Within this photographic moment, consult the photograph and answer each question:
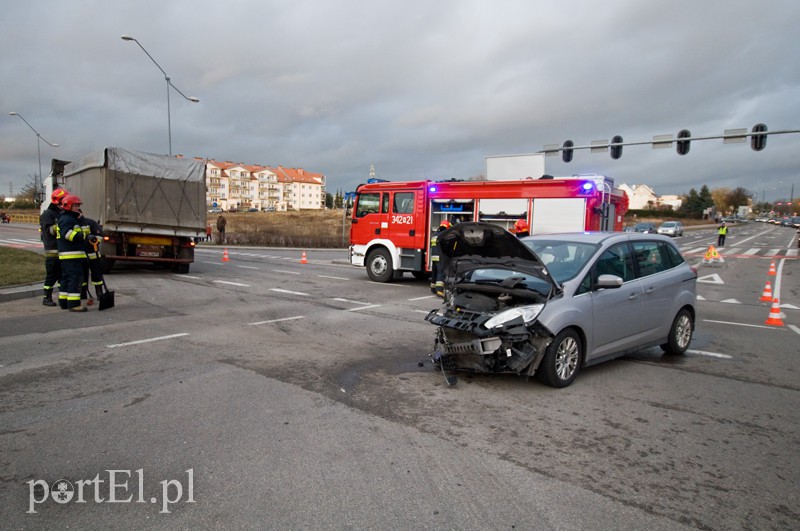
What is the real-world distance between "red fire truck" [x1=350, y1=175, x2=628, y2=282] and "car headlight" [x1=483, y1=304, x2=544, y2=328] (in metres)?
7.70

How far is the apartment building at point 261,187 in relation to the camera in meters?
131

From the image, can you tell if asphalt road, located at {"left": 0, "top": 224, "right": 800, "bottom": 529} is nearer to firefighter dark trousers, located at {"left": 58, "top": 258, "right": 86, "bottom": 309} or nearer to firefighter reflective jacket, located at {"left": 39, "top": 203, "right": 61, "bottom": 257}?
firefighter dark trousers, located at {"left": 58, "top": 258, "right": 86, "bottom": 309}

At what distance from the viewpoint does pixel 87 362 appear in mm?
5875

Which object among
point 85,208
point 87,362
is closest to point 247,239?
point 85,208

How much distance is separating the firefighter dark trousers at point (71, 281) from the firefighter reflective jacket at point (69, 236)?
4.1 inches

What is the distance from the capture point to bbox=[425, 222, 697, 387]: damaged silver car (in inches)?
200

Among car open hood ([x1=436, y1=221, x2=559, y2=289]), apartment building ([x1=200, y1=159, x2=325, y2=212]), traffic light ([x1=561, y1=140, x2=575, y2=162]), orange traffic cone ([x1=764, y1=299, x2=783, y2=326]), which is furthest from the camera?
apartment building ([x1=200, y1=159, x2=325, y2=212])

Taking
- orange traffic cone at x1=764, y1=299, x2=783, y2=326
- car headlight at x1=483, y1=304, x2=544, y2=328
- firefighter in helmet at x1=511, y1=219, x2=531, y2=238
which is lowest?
orange traffic cone at x1=764, y1=299, x2=783, y2=326

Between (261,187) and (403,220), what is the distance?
134 meters

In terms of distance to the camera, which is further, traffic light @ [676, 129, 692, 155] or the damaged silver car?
traffic light @ [676, 129, 692, 155]

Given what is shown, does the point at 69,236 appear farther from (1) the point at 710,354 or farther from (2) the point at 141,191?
(1) the point at 710,354

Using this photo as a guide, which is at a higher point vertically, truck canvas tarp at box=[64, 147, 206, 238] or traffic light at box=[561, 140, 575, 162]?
traffic light at box=[561, 140, 575, 162]

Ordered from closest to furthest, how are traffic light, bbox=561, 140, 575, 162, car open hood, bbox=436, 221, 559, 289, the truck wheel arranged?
car open hood, bbox=436, 221, 559, 289
the truck wheel
traffic light, bbox=561, 140, 575, 162

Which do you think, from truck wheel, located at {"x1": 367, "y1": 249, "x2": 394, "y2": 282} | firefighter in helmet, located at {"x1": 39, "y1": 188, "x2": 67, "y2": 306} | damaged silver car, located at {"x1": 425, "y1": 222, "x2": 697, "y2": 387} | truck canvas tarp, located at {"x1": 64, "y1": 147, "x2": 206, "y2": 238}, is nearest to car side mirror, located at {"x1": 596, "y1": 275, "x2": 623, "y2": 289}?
damaged silver car, located at {"x1": 425, "y1": 222, "x2": 697, "y2": 387}
